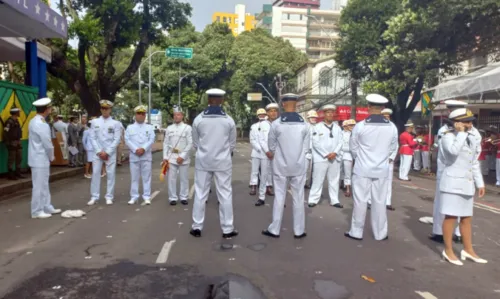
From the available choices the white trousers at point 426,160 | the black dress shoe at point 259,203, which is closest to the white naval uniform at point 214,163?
the black dress shoe at point 259,203

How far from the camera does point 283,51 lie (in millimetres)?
55219

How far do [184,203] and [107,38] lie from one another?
40.7ft

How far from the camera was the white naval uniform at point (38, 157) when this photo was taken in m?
7.86

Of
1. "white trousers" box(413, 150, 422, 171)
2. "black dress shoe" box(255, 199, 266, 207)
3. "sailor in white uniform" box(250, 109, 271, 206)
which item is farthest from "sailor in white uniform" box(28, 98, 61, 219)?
"white trousers" box(413, 150, 422, 171)

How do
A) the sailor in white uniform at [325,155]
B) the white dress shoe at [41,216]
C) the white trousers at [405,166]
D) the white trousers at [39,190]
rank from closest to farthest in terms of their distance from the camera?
the white trousers at [39,190], the white dress shoe at [41,216], the sailor in white uniform at [325,155], the white trousers at [405,166]

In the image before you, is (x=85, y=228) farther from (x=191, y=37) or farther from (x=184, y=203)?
(x=191, y=37)

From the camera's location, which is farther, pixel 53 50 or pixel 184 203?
pixel 53 50

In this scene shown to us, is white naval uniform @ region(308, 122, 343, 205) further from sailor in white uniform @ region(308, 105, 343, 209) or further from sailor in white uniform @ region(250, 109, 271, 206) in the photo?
sailor in white uniform @ region(250, 109, 271, 206)

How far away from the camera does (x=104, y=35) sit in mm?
19328

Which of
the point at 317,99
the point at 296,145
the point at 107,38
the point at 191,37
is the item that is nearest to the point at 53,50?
the point at 107,38

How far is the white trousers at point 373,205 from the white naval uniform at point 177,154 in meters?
3.93

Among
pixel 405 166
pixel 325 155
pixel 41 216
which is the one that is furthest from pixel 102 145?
pixel 405 166

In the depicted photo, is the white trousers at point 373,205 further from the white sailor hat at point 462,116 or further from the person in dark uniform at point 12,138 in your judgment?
the person in dark uniform at point 12,138

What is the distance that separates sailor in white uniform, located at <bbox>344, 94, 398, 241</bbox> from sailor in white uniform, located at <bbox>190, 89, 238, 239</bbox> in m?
1.83
